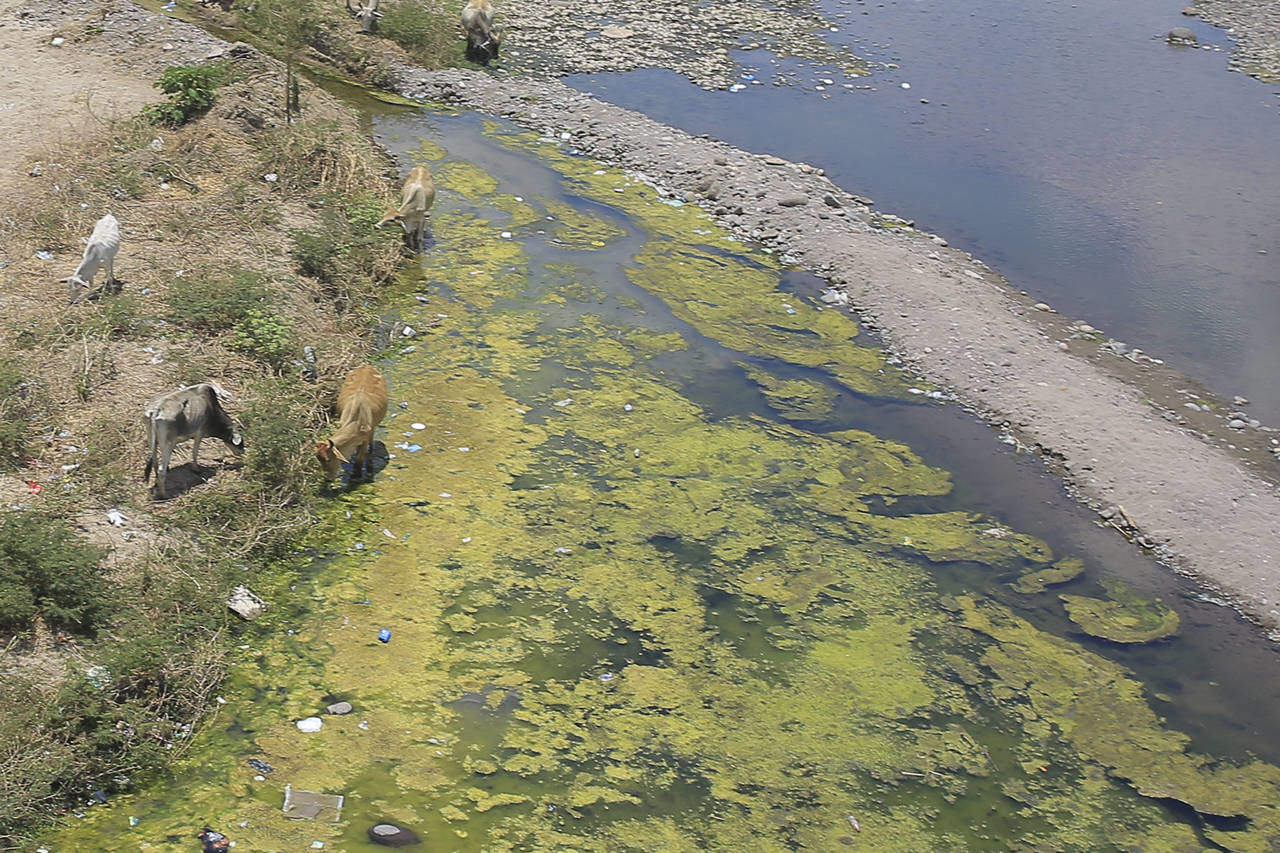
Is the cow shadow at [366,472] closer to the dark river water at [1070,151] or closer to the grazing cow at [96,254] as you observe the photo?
the grazing cow at [96,254]

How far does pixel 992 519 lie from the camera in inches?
339

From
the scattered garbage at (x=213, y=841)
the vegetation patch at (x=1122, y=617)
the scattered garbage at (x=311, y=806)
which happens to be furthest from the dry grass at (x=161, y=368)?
the vegetation patch at (x=1122, y=617)

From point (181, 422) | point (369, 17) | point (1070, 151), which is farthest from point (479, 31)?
point (181, 422)

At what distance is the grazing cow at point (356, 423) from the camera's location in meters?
7.56

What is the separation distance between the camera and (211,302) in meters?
8.41

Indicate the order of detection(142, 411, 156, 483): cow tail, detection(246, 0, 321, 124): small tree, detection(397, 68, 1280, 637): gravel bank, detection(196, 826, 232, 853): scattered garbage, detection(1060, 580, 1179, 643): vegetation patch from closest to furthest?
1. detection(196, 826, 232, 853): scattered garbage
2. detection(142, 411, 156, 483): cow tail
3. detection(1060, 580, 1179, 643): vegetation patch
4. detection(397, 68, 1280, 637): gravel bank
5. detection(246, 0, 321, 124): small tree

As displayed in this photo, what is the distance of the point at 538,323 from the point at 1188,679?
583 centimetres

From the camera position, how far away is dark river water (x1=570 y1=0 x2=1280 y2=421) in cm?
1208

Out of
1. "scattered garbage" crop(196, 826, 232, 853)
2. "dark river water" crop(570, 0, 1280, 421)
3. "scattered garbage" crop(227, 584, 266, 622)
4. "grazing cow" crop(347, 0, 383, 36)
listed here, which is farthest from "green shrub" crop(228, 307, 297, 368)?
"grazing cow" crop(347, 0, 383, 36)

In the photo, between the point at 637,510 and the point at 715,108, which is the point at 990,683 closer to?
the point at 637,510

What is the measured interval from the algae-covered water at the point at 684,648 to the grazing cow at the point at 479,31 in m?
7.08

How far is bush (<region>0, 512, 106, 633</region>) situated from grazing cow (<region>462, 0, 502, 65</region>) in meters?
11.6

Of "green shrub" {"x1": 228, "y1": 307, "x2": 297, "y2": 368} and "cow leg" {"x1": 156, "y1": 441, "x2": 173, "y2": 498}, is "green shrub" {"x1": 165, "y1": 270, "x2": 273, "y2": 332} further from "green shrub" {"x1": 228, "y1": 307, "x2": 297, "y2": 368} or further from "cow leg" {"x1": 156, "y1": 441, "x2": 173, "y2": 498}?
"cow leg" {"x1": 156, "y1": 441, "x2": 173, "y2": 498}

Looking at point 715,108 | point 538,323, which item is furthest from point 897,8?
point 538,323
